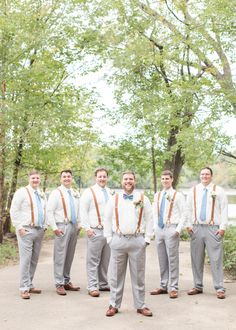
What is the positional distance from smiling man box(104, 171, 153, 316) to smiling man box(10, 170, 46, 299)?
5.07 feet

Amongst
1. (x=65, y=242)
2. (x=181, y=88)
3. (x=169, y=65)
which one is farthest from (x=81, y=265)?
(x=169, y=65)

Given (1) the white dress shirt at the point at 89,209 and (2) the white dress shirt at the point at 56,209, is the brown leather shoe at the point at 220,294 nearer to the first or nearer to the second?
(1) the white dress shirt at the point at 89,209

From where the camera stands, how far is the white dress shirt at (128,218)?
5.98 metres

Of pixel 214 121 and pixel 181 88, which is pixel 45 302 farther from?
pixel 181 88

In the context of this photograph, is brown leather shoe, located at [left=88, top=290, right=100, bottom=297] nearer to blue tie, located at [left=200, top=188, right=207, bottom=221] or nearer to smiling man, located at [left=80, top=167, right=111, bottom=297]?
smiling man, located at [left=80, top=167, right=111, bottom=297]

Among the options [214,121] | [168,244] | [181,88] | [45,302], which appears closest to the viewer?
[45,302]

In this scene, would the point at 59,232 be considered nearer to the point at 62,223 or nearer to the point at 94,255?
the point at 62,223

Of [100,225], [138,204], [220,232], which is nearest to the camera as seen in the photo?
[138,204]

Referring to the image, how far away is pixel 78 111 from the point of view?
1603 cm

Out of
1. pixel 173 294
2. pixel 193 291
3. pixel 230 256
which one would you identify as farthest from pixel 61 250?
pixel 230 256

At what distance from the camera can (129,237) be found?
19.8 feet

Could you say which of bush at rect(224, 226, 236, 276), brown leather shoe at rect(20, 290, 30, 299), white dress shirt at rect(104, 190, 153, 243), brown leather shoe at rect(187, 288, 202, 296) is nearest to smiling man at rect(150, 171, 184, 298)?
brown leather shoe at rect(187, 288, 202, 296)

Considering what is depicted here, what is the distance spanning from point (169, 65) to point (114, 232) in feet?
37.3

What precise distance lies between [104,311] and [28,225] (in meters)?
1.84
